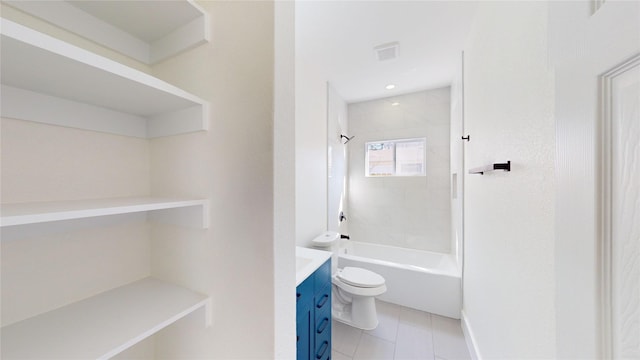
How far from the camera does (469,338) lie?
164cm

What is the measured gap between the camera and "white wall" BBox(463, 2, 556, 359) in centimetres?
71

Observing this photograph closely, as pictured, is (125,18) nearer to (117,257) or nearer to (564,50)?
(117,257)

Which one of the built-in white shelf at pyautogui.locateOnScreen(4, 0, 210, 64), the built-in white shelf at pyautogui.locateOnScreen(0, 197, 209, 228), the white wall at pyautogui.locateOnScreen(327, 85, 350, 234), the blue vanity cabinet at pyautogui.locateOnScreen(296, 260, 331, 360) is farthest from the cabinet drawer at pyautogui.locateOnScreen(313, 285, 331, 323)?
the built-in white shelf at pyautogui.locateOnScreen(4, 0, 210, 64)

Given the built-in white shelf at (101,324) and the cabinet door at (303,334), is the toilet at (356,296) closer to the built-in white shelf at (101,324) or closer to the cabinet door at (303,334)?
the cabinet door at (303,334)

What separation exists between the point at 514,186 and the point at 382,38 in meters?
1.59

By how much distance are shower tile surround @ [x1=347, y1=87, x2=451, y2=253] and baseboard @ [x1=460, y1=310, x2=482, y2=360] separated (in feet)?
3.54

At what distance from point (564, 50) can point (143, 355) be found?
1.60 metres

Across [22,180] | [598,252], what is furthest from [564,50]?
[22,180]

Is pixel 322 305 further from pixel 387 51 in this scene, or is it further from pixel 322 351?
pixel 387 51

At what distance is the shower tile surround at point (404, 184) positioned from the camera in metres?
2.81

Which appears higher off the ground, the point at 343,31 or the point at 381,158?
the point at 343,31

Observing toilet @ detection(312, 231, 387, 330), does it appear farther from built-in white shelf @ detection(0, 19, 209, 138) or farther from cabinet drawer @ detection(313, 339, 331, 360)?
built-in white shelf @ detection(0, 19, 209, 138)

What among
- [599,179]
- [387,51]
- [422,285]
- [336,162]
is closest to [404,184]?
[336,162]

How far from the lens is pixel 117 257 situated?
2.48 ft
